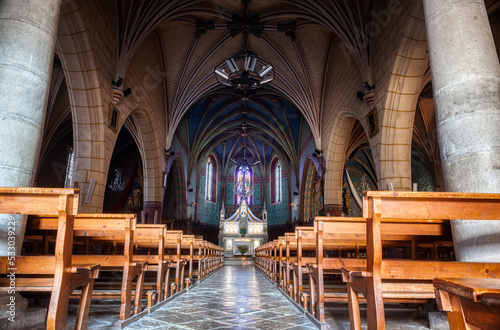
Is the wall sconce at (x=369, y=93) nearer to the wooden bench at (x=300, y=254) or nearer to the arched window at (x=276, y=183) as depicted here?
the wooden bench at (x=300, y=254)

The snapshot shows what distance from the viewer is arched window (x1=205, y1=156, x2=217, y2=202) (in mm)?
24961

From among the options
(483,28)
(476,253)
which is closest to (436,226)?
(476,253)

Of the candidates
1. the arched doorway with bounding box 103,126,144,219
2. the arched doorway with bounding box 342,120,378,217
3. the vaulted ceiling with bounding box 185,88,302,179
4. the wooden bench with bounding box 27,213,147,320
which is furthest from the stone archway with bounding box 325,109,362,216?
the wooden bench with bounding box 27,213,147,320

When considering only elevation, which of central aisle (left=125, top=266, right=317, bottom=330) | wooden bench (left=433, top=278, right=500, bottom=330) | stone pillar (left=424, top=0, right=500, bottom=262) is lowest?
central aisle (left=125, top=266, right=317, bottom=330)

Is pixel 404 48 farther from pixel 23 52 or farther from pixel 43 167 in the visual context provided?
pixel 43 167

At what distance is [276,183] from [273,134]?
19.4 feet

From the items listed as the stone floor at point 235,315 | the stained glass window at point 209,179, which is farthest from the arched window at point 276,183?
the stone floor at point 235,315

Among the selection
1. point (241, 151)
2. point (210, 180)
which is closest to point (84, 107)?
point (210, 180)

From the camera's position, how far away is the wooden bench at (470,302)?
3.39 feet

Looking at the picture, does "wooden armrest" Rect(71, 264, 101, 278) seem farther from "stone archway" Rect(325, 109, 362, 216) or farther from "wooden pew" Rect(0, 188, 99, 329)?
"stone archway" Rect(325, 109, 362, 216)

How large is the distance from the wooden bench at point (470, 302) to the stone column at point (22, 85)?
2.73m

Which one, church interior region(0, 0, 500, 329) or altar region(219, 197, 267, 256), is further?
altar region(219, 197, 267, 256)

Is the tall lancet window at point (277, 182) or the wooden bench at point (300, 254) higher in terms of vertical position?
the tall lancet window at point (277, 182)

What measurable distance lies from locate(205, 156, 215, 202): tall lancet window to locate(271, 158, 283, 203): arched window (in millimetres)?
4531
